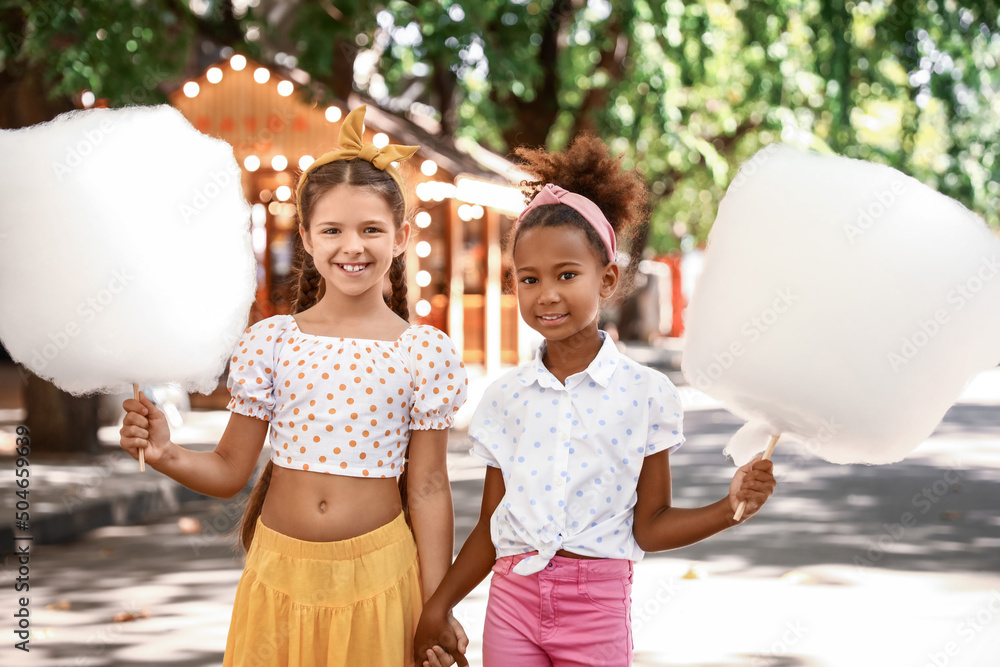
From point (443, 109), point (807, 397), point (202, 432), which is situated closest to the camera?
point (807, 397)

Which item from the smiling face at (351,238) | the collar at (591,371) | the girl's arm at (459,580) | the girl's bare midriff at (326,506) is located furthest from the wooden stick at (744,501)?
the smiling face at (351,238)

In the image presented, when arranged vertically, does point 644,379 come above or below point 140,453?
above

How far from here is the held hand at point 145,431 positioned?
81.7 inches

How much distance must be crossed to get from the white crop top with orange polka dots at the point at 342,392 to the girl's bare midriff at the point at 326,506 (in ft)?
0.08

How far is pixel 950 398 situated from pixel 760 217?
489 millimetres

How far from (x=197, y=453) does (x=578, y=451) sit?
764 millimetres

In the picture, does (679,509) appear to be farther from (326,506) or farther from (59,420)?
(59,420)

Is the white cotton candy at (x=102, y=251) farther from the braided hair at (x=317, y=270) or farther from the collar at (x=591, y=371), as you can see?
the collar at (x=591, y=371)

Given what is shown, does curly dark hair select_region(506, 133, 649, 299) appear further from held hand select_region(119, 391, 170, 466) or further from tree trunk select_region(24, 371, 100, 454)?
tree trunk select_region(24, 371, 100, 454)

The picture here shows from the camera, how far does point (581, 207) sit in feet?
7.43

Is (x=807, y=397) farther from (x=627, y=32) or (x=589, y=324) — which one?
(x=627, y=32)

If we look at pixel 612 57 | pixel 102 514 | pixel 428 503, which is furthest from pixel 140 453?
pixel 612 57

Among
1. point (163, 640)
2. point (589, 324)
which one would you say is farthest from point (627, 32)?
point (589, 324)

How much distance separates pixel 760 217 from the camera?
6.68 feet
